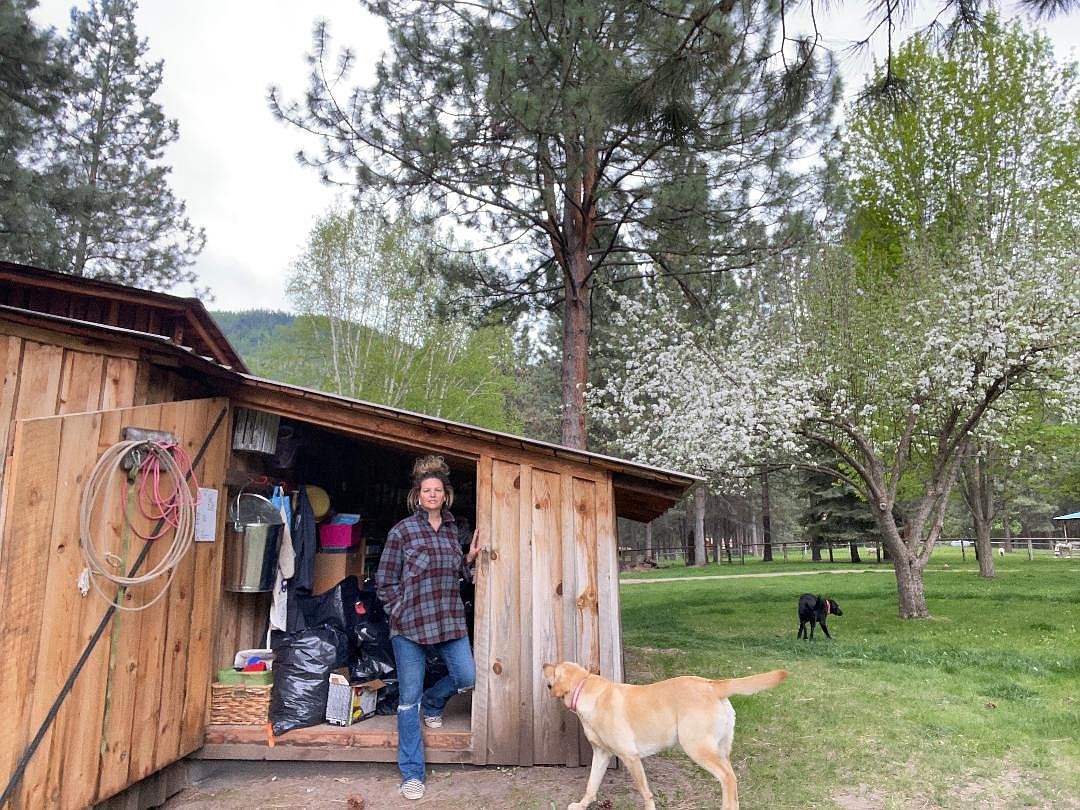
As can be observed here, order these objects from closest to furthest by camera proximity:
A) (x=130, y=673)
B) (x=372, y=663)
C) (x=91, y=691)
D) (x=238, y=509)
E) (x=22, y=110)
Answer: (x=91, y=691) < (x=130, y=673) < (x=238, y=509) < (x=372, y=663) < (x=22, y=110)

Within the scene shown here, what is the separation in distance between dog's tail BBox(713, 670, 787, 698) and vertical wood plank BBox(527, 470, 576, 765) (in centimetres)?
121

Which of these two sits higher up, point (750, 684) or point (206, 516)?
point (206, 516)

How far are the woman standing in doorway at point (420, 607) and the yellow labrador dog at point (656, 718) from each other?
744mm

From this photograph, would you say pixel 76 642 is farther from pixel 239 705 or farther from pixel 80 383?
pixel 239 705

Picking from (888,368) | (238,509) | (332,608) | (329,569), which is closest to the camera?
(238,509)

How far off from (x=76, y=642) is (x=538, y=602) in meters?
2.46

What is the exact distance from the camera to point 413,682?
13.4 ft

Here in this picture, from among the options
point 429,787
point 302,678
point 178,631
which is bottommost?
point 429,787

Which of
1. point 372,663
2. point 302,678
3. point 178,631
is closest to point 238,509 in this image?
point 178,631

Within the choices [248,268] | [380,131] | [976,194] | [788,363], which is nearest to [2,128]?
[380,131]

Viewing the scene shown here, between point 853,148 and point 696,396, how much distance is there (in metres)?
6.76

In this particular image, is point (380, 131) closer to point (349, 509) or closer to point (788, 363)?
point (349, 509)

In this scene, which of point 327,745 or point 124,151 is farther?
point 124,151

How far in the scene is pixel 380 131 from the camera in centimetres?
855
